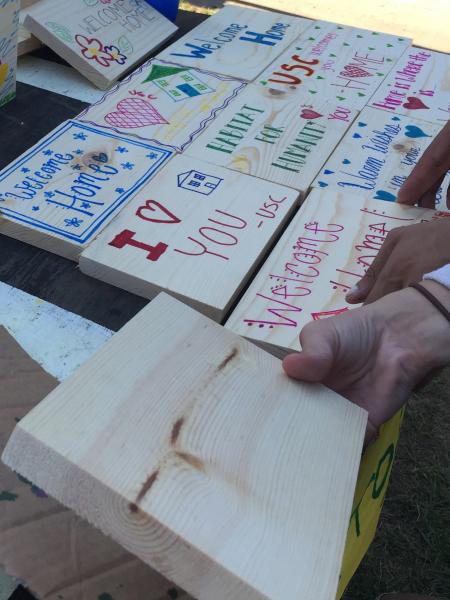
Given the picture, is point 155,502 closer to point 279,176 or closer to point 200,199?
point 200,199

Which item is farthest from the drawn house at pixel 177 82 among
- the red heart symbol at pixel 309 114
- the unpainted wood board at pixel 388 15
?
the unpainted wood board at pixel 388 15

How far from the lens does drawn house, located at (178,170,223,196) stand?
1.44 meters

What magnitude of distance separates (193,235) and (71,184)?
12.0 inches

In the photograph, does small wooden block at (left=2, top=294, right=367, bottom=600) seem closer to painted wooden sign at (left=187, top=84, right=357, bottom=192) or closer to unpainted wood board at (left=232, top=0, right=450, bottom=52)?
painted wooden sign at (left=187, top=84, right=357, bottom=192)

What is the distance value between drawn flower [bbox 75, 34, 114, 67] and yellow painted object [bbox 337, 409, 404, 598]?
1.36m

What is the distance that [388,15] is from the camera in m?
4.18

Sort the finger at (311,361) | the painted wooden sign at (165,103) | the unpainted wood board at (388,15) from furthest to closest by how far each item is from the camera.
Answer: the unpainted wood board at (388,15), the painted wooden sign at (165,103), the finger at (311,361)

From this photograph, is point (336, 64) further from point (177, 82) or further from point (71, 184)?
point (71, 184)

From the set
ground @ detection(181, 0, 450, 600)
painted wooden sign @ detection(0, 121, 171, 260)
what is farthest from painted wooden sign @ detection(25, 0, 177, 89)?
ground @ detection(181, 0, 450, 600)

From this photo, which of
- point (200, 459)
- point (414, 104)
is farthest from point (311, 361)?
point (414, 104)

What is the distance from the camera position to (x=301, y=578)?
0.58 meters

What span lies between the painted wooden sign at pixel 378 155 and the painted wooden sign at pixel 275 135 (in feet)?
0.11

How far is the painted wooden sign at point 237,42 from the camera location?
6.59 ft

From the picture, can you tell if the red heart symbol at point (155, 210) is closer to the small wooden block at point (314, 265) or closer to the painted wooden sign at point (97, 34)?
the small wooden block at point (314, 265)
